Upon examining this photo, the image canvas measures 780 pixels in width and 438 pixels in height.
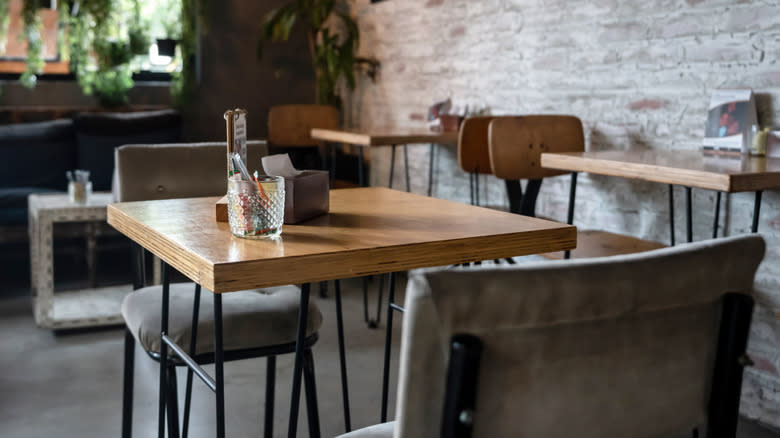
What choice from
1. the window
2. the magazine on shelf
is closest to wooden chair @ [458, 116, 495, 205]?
the magazine on shelf

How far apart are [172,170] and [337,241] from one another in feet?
3.30

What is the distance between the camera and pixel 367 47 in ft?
17.7

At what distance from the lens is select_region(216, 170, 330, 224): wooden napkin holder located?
1.52 meters

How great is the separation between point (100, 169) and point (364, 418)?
3.21 metres

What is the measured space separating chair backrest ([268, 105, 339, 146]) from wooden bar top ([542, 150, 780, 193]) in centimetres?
263

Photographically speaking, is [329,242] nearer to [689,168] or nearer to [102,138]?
[689,168]

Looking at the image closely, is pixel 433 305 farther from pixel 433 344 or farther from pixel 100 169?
pixel 100 169

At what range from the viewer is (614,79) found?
332 cm

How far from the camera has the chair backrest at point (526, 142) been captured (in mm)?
Answer: 3027

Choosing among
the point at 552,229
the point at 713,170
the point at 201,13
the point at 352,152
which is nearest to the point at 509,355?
the point at 552,229

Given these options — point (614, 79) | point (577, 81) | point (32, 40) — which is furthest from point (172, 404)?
point (32, 40)

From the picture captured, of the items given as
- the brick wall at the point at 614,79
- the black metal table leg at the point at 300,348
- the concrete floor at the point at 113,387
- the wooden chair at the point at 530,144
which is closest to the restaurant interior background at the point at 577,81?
the brick wall at the point at 614,79

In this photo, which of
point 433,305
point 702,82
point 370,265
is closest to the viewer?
point 433,305

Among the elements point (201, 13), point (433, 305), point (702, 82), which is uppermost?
point (201, 13)
